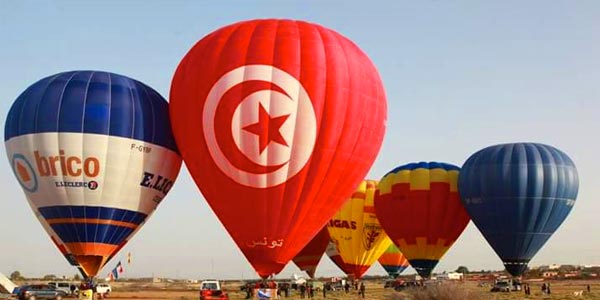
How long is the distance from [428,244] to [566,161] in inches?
349

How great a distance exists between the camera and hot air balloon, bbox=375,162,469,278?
4000 centimetres

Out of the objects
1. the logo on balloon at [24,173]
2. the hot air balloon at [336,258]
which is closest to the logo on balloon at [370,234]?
the hot air balloon at [336,258]

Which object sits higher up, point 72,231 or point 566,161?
point 566,161

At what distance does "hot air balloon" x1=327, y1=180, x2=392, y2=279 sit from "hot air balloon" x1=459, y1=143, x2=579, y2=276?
8.70 meters

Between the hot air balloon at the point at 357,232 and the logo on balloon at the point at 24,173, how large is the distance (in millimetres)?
22940

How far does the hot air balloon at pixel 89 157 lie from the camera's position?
2556cm

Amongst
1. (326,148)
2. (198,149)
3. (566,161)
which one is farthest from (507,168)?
(198,149)

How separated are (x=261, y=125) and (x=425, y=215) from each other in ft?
64.1

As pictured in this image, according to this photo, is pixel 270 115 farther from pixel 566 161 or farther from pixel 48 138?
pixel 566 161

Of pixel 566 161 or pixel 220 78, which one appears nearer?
pixel 220 78

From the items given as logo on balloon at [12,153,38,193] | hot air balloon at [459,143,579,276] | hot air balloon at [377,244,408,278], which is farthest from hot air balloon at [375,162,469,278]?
logo on balloon at [12,153,38,193]

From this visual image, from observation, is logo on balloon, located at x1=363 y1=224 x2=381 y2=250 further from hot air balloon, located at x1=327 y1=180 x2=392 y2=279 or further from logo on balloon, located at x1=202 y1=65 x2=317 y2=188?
logo on balloon, located at x1=202 y1=65 x2=317 y2=188

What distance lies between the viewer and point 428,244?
3991 centimetres

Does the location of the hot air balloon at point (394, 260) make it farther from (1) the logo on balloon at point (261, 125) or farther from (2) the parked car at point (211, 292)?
(1) the logo on balloon at point (261, 125)
